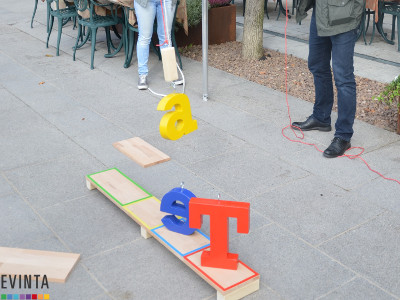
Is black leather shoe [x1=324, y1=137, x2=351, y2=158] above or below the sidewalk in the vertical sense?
above

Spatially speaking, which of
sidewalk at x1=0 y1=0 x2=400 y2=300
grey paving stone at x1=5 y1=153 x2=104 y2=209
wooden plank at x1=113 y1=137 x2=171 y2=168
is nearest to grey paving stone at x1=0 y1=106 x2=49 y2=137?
sidewalk at x1=0 y1=0 x2=400 y2=300

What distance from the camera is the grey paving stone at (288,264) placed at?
120 inches

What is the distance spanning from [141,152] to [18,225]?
1.20 m

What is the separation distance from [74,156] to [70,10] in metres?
3.92

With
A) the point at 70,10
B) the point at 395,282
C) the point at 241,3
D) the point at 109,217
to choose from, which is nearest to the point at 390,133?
the point at 395,282

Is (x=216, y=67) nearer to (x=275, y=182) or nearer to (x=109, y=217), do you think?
(x=275, y=182)

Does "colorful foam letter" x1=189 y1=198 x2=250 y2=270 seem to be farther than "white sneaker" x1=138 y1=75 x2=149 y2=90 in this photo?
No

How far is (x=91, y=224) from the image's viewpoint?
12.1 ft

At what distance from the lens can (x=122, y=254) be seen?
337 centimetres

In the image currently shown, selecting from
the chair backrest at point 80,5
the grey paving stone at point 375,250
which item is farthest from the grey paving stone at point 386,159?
the chair backrest at point 80,5

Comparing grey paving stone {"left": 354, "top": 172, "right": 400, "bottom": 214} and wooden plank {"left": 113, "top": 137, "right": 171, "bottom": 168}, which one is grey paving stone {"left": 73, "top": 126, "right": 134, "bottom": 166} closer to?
wooden plank {"left": 113, "top": 137, "right": 171, "bottom": 168}

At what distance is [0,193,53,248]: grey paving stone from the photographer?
139 inches

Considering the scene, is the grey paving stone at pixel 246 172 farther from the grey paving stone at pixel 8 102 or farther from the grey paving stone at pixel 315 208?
the grey paving stone at pixel 8 102

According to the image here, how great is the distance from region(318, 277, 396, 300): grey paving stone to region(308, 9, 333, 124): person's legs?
2260 mm
